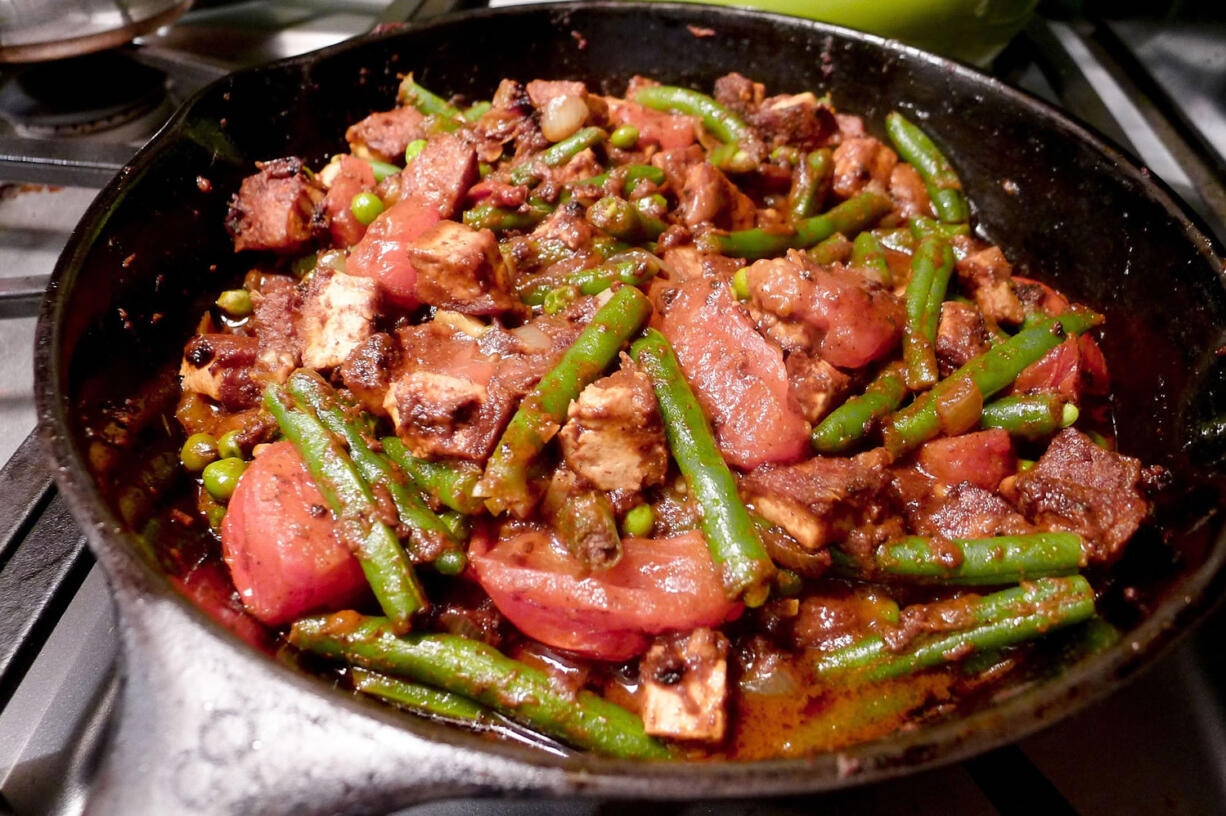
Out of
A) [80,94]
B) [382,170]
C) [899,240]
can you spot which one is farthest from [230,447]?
[80,94]

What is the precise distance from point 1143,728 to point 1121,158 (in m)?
2.01

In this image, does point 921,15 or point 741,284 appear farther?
point 921,15

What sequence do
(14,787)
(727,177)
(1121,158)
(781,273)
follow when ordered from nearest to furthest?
(14,787)
(781,273)
(1121,158)
(727,177)

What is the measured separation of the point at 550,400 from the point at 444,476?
0.40 m

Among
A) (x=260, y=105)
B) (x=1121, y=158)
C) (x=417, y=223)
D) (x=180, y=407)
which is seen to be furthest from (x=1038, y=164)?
(x=180, y=407)

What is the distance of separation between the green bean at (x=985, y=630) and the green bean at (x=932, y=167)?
197 cm

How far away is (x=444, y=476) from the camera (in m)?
2.47

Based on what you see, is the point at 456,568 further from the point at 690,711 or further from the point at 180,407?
the point at 180,407

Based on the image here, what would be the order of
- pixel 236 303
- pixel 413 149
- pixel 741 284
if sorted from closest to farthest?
pixel 741 284, pixel 236 303, pixel 413 149

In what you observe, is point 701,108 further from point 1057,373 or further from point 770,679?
point 770,679

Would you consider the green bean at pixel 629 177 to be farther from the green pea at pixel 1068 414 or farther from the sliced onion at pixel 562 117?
the green pea at pixel 1068 414

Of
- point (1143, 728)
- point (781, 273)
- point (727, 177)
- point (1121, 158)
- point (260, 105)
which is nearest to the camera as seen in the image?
point (1143, 728)

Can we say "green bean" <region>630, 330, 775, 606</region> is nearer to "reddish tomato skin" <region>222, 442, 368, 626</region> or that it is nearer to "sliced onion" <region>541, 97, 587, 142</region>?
"reddish tomato skin" <region>222, 442, 368, 626</region>

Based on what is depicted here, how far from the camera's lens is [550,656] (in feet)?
7.63
